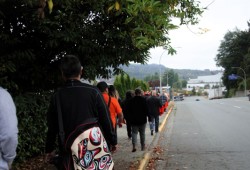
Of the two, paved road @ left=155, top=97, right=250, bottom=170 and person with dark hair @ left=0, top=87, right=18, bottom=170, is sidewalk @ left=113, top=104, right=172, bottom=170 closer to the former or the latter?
paved road @ left=155, top=97, right=250, bottom=170

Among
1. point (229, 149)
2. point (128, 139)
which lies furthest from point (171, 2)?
point (128, 139)

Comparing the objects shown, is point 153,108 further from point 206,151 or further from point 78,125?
point 78,125

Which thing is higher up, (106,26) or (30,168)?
(106,26)

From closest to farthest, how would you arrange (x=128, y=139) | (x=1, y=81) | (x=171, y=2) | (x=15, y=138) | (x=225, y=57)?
(x=15, y=138) → (x=171, y=2) → (x=1, y=81) → (x=128, y=139) → (x=225, y=57)

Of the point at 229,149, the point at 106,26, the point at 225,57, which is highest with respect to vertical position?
the point at 225,57

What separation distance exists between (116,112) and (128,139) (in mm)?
5681

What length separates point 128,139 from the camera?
1354 cm

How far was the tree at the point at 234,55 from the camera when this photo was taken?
9762cm

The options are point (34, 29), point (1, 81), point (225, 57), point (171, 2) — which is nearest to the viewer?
point (171, 2)

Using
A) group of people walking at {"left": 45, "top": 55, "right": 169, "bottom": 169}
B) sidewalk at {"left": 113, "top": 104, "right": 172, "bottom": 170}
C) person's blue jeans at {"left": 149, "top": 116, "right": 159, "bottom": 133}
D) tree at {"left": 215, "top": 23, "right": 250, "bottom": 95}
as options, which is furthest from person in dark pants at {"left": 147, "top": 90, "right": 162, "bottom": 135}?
tree at {"left": 215, "top": 23, "right": 250, "bottom": 95}

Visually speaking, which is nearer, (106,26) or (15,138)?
(15,138)

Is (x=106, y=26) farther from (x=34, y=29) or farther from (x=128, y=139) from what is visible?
(x=128, y=139)

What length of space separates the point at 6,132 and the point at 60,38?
5.44 metres

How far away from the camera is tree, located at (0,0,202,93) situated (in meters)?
8.07
